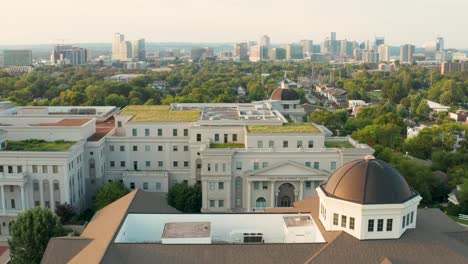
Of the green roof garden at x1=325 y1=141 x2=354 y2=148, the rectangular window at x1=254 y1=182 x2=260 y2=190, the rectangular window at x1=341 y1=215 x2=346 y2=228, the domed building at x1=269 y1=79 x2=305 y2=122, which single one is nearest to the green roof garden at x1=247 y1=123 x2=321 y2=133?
the green roof garden at x1=325 y1=141 x2=354 y2=148

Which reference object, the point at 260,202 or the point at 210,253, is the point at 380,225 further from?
the point at 260,202

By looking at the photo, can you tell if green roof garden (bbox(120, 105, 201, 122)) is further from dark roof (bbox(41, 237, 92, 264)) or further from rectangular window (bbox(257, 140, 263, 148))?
dark roof (bbox(41, 237, 92, 264))

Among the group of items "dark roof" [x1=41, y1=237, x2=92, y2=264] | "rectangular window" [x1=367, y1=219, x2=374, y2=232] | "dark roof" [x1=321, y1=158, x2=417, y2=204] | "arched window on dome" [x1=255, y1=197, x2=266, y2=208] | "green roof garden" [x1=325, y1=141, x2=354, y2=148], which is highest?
"dark roof" [x1=321, y1=158, x2=417, y2=204]

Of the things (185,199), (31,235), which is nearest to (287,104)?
(185,199)

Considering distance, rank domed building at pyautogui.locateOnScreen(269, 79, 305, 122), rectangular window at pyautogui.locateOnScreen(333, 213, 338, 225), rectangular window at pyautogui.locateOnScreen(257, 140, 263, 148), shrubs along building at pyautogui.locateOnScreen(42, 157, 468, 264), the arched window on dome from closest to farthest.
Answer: shrubs along building at pyautogui.locateOnScreen(42, 157, 468, 264) < rectangular window at pyautogui.locateOnScreen(333, 213, 338, 225) < the arched window on dome < rectangular window at pyautogui.locateOnScreen(257, 140, 263, 148) < domed building at pyautogui.locateOnScreen(269, 79, 305, 122)

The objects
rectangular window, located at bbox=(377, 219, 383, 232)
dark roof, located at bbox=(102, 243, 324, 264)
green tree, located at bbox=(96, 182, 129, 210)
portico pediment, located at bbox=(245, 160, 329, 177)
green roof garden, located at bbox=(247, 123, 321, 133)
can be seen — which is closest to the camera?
dark roof, located at bbox=(102, 243, 324, 264)

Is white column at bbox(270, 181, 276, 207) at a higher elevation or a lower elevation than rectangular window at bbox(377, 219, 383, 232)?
lower
